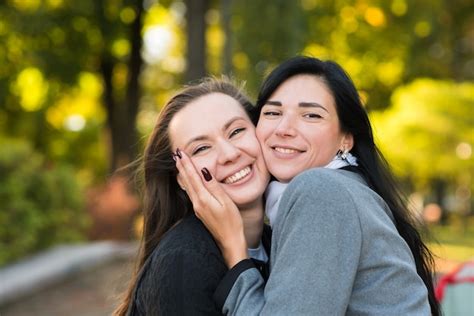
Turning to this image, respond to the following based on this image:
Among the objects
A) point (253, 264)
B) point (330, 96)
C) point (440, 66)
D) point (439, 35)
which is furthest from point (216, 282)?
point (440, 66)

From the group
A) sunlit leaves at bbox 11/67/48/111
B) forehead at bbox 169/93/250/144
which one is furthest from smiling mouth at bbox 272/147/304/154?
sunlit leaves at bbox 11/67/48/111

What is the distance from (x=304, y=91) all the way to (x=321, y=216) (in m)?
0.73

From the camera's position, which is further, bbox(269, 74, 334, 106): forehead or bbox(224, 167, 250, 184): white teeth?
bbox(224, 167, 250, 184): white teeth

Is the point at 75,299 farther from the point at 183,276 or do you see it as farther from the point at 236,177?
the point at 183,276

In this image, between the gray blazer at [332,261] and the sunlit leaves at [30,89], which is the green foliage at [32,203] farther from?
the sunlit leaves at [30,89]

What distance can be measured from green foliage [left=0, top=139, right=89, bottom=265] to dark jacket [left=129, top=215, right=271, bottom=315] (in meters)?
5.94

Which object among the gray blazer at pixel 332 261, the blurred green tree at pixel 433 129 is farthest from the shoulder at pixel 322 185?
the blurred green tree at pixel 433 129

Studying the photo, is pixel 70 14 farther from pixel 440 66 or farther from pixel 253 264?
pixel 253 264

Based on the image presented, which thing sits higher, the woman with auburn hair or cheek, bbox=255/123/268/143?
cheek, bbox=255/123/268/143

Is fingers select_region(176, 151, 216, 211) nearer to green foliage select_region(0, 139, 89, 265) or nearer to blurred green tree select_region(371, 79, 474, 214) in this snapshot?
green foliage select_region(0, 139, 89, 265)

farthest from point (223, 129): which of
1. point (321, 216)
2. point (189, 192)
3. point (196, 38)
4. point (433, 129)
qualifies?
point (433, 129)

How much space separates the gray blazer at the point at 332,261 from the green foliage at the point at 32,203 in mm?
6330

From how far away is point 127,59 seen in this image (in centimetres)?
2108

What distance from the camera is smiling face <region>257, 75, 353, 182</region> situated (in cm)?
287
